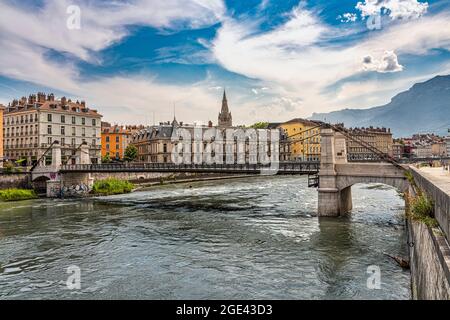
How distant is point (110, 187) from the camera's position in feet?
181

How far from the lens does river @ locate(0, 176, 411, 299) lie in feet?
45.4

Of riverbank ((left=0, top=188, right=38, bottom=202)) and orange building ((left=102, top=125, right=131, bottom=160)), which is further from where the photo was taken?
orange building ((left=102, top=125, right=131, bottom=160))

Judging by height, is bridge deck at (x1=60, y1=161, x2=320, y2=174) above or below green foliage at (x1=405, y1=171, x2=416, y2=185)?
above

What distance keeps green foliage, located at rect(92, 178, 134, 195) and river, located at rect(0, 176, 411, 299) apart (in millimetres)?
19705

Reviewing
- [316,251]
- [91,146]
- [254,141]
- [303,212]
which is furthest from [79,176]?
[254,141]

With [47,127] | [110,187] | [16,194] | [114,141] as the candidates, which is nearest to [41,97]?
[47,127]

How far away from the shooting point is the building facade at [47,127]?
231 feet

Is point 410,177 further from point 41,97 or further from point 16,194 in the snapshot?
point 41,97

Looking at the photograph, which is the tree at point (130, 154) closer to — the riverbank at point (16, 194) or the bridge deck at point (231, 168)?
the bridge deck at point (231, 168)

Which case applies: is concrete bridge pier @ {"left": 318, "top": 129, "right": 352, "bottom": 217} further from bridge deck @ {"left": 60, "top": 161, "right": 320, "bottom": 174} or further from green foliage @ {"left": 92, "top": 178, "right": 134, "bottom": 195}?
green foliage @ {"left": 92, "top": 178, "right": 134, "bottom": 195}

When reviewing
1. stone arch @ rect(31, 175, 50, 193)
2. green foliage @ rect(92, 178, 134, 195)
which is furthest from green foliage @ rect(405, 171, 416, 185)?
stone arch @ rect(31, 175, 50, 193)

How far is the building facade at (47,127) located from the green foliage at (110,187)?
1652 cm

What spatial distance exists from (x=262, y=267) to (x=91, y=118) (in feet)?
233

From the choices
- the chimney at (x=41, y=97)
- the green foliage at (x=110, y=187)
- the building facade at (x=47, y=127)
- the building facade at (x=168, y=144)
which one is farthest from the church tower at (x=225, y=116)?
the green foliage at (x=110, y=187)
